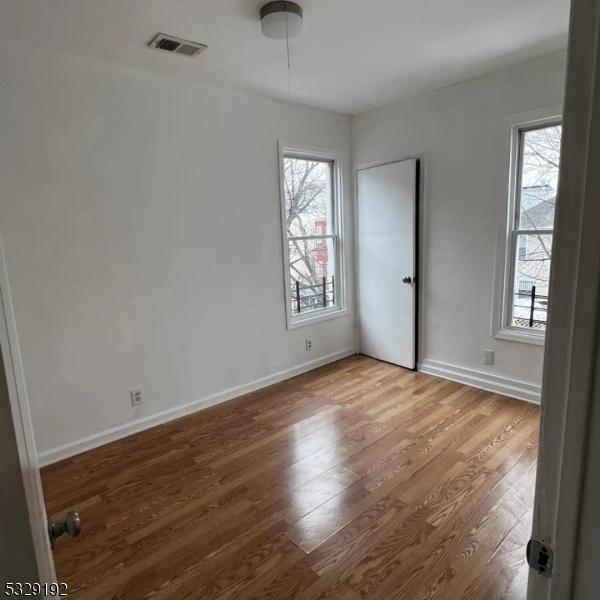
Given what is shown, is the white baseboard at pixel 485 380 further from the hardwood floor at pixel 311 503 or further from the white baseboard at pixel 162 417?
the white baseboard at pixel 162 417

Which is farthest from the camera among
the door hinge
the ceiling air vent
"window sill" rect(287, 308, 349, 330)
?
"window sill" rect(287, 308, 349, 330)

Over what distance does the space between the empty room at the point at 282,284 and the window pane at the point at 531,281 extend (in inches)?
0.6

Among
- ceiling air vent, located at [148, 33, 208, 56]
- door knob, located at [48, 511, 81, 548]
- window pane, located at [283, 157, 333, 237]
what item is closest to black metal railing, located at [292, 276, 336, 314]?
window pane, located at [283, 157, 333, 237]

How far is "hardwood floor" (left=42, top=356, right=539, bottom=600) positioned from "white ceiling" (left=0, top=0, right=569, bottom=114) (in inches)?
101

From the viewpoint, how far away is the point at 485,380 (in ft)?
11.3

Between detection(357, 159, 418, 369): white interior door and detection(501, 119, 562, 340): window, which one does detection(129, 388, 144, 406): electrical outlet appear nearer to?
detection(357, 159, 418, 369): white interior door

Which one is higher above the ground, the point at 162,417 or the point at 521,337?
the point at 521,337

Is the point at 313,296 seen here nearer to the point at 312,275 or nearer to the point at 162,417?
the point at 312,275

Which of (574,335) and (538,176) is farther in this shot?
(538,176)

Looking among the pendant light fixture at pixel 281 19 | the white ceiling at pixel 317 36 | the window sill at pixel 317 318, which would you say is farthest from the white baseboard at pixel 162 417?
the pendant light fixture at pixel 281 19

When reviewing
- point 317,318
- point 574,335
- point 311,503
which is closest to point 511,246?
point 317,318

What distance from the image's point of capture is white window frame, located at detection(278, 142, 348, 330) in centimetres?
Result: 362

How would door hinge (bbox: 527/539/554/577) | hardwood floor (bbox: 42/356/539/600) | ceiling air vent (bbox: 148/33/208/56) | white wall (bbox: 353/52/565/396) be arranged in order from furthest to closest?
1. white wall (bbox: 353/52/565/396)
2. ceiling air vent (bbox: 148/33/208/56)
3. hardwood floor (bbox: 42/356/539/600)
4. door hinge (bbox: 527/539/554/577)

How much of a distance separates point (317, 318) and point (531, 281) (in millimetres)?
1915
